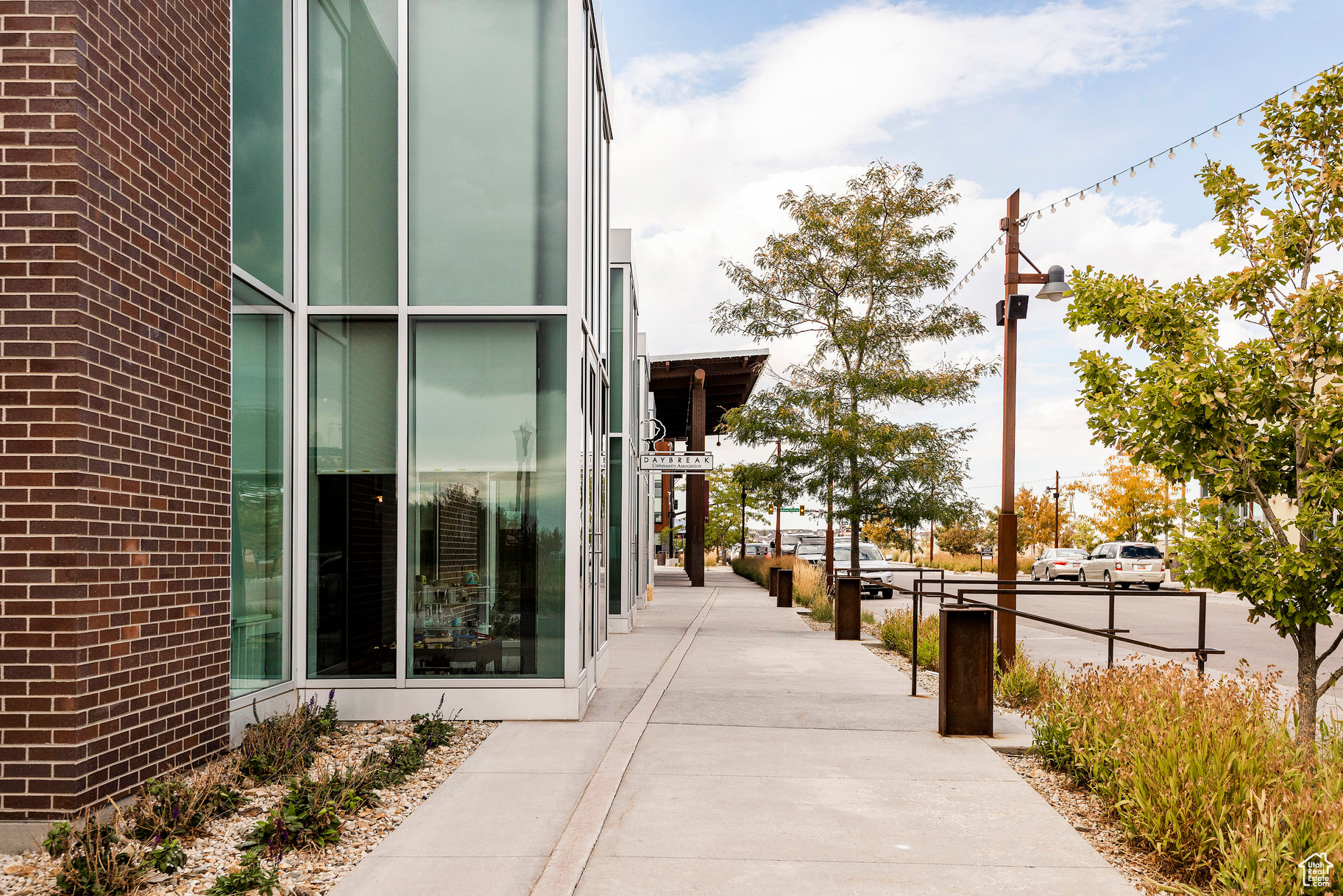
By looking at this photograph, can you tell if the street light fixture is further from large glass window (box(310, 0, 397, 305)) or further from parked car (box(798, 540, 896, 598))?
parked car (box(798, 540, 896, 598))

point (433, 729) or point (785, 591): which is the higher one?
point (433, 729)

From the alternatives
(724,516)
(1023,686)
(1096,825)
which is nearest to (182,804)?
(1096,825)

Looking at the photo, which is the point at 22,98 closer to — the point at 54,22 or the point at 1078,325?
the point at 54,22

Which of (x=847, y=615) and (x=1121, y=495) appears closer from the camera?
(x=847, y=615)

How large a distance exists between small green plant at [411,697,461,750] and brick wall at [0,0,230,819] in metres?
1.57

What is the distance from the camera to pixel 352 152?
905 cm

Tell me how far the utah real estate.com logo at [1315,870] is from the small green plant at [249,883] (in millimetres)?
4382

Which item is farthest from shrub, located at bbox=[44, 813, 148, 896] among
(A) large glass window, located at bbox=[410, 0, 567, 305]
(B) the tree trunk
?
(B) the tree trunk

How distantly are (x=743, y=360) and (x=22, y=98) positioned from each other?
3111 centimetres

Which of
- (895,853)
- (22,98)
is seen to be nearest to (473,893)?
(895,853)

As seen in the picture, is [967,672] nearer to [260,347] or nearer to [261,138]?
[260,347]

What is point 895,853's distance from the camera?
5.33m

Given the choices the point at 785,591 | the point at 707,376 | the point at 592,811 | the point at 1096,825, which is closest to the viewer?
the point at 1096,825

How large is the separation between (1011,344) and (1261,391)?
610 centimetres
